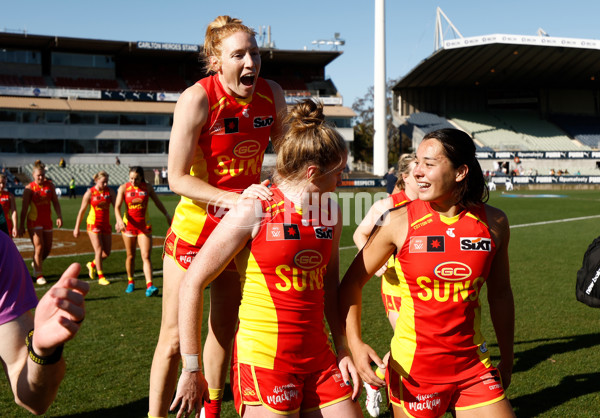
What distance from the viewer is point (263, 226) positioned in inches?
112

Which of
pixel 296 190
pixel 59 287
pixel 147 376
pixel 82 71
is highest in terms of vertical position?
pixel 82 71

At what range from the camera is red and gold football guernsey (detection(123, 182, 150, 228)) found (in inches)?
423

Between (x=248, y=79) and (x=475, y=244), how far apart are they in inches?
60.8

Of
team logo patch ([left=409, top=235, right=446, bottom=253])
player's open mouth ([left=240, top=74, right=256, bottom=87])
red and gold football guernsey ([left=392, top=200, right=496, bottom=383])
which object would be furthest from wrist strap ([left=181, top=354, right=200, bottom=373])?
player's open mouth ([left=240, top=74, right=256, bottom=87])

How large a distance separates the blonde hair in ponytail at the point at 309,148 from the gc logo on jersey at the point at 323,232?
27 cm

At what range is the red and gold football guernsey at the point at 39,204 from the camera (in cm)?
1197

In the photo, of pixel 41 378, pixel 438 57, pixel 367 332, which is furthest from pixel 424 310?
pixel 438 57

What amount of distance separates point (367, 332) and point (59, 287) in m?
5.95

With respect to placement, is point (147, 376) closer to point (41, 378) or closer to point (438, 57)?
point (41, 378)

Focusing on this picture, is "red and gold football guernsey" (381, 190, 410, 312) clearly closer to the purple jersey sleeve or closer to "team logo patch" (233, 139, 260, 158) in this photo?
"team logo patch" (233, 139, 260, 158)

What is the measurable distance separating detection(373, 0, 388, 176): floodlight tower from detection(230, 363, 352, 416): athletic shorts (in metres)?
48.5

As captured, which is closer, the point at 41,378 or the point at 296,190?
the point at 41,378

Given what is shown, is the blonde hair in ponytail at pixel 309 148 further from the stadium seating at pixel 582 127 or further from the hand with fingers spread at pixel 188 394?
the stadium seating at pixel 582 127

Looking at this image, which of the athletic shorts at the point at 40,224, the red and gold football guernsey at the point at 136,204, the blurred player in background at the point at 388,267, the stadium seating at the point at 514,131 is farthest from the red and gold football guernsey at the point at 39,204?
the stadium seating at the point at 514,131
